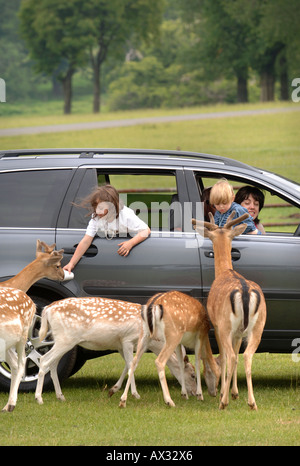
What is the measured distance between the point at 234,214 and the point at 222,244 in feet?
1.04

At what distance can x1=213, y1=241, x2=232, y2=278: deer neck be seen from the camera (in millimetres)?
7047

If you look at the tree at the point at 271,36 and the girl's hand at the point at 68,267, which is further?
the tree at the point at 271,36

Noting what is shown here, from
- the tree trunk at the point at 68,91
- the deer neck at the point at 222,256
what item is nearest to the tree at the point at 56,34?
the tree trunk at the point at 68,91

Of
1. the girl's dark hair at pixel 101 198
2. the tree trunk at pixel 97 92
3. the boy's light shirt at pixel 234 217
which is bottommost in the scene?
the boy's light shirt at pixel 234 217

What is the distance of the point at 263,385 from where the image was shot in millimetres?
8023

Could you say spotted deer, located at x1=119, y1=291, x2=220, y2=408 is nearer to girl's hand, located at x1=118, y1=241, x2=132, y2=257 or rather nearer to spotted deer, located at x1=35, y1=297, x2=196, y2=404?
spotted deer, located at x1=35, y1=297, x2=196, y2=404

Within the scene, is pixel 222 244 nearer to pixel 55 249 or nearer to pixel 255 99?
pixel 55 249

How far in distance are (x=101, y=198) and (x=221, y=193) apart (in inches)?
39.8

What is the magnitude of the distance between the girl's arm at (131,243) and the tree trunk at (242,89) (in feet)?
174

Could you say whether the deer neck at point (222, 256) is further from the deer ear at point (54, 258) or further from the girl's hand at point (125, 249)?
the deer ear at point (54, 258)

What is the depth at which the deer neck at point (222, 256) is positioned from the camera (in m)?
7.05

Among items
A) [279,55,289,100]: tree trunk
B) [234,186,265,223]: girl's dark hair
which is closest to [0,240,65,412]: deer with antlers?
[234,186,265,223]: girl's dark hair

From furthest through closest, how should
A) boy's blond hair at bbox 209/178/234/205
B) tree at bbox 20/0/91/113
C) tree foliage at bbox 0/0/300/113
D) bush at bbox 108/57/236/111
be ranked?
bush at bbox 108/57/236/111
tree at bbox 20/0/91/113
tree foliage at bbox 0/0/300/113
boy's blond hair at bbox 209/178/234/205

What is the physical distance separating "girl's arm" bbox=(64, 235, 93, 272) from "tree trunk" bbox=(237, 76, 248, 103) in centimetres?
5310
